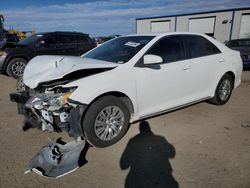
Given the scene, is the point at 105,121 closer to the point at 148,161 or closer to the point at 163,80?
the point at 148,161

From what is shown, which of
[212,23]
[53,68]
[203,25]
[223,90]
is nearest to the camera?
[53,68]

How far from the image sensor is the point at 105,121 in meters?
3.35

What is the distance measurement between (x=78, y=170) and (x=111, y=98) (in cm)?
109

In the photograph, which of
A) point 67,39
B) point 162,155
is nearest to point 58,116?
point 162,155

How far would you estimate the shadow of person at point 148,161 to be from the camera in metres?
2.64

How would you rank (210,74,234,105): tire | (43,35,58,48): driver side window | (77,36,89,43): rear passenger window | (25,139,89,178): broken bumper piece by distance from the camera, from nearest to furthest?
(25,139,89,178): broken bumper piece, (210,74,234,105): tire, (43,35,58,48): driver side window, (77,36,89,43): rear passenger window

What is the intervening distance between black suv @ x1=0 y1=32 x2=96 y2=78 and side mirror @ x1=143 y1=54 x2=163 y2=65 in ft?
20.9

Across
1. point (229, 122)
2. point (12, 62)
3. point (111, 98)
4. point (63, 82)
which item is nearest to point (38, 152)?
point (63, 82)

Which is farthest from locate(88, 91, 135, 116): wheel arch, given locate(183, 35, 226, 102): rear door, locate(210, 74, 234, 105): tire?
locate(210, 74, 234, 105): tire

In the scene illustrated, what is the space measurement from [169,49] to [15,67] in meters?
6.53

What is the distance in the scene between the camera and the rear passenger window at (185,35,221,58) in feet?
14.3

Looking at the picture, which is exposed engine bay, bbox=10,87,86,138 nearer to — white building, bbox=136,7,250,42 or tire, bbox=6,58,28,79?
tire, bbox=6,58,28,79

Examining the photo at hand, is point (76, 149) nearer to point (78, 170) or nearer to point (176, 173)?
point (78, 170)

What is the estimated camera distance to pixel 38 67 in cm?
352
